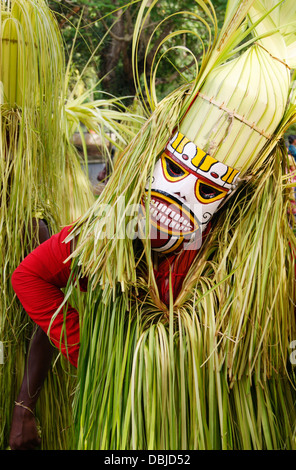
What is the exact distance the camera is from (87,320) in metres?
1.13

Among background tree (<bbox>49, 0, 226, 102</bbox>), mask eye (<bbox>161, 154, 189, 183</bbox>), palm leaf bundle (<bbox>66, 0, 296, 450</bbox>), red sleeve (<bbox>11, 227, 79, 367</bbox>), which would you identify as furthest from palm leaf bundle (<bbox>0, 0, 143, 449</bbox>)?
background tree (<bbox>49, 0, 226, 102</bbox>)

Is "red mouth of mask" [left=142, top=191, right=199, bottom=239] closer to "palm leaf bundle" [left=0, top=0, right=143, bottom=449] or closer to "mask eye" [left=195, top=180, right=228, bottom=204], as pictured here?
"mask eye" [left=195, top=180, right=228, bottom=204]

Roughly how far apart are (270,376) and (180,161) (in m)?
0.46

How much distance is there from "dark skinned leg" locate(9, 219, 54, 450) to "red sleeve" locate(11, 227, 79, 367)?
22 cm

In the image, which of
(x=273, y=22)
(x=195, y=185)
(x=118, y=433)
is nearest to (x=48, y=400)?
(x=118, y=433)

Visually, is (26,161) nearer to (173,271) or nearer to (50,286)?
(50,286)

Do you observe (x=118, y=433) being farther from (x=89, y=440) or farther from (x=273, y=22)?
(x=273, y=22)

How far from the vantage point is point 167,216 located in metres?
1.06

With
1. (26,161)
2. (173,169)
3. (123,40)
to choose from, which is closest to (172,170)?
(173,169)

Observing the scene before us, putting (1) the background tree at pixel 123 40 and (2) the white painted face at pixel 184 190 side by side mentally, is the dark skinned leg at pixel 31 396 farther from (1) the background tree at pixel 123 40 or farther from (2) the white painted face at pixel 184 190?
(1) the background tree at pixel 123 40

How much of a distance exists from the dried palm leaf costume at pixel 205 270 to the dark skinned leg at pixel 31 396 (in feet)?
1.01

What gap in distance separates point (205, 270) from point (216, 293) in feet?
0.24
